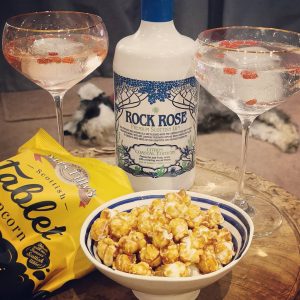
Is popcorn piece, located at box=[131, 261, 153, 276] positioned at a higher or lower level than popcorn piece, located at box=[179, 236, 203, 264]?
lower

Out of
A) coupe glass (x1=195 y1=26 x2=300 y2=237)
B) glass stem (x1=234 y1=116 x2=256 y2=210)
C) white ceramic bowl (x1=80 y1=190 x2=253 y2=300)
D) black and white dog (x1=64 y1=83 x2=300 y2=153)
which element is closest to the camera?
white ceramic bowl (x1=80 y1=190 x2=253 y2=300)

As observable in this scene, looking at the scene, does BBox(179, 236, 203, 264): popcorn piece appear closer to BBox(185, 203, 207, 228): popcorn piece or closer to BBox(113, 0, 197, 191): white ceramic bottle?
BBox(185, 203, 207, 228): popcorn piece

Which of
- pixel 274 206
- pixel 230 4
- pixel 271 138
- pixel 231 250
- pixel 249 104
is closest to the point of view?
pixel 231 250

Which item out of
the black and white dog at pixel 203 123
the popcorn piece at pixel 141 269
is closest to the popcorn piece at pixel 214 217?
the popcorn piece at pixel 141 269

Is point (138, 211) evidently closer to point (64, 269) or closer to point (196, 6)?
point (64, 269)

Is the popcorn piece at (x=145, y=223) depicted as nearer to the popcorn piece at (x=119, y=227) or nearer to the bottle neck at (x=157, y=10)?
the popcorn piece at (x=119, y=227)

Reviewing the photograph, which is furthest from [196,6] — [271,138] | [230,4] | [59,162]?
[59,162]

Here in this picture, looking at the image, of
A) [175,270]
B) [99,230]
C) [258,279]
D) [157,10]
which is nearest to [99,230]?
[99,230]

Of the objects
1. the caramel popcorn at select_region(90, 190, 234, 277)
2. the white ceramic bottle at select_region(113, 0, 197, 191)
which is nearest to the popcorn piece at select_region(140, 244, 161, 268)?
the caramel popcorn at select_region(90, 190, 234, 277)
